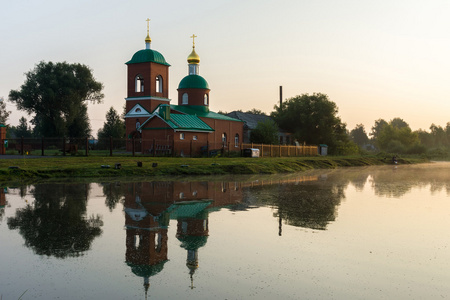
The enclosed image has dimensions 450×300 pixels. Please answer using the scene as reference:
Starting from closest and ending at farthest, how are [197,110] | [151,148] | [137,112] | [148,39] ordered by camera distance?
[151,148] < [137,112] < [148,39] < [197,110]

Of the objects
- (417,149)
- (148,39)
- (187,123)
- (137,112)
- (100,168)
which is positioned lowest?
(100,168)

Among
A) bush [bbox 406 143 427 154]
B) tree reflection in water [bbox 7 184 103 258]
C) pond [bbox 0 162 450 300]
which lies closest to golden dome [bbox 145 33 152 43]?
tree reflection in water [bbox 7 184 103 258]

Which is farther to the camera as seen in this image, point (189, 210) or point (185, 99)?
point (185, 99)

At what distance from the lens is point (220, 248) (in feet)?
24.1

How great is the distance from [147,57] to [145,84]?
9.64 ft

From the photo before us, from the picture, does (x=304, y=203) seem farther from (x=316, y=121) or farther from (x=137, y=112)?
(x=316, y=121)

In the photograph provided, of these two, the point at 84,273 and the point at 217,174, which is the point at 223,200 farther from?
the point at 217,174

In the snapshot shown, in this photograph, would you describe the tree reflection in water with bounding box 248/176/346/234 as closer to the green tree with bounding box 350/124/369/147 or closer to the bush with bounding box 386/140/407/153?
the bush with bounding box 386/140/407/153

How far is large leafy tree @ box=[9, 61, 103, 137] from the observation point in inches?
2384

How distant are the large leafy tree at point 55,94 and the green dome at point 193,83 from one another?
65.9ft

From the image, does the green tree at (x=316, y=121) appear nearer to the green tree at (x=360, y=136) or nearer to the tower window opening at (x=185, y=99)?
the tower window opening at (x=185, y=99)

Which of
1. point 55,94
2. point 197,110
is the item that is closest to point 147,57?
point 197,110

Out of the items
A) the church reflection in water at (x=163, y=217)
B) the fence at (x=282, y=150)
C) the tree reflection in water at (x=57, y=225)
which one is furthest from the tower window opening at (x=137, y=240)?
the fence at (x=282, y=150)

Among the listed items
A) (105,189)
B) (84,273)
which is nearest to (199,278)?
(84,273)
